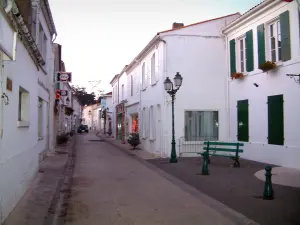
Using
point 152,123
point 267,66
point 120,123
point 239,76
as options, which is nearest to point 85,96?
point 120,123

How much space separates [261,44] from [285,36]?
158 cm

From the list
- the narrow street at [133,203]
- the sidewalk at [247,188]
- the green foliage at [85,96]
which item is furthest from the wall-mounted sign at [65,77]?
the green foliage at [85,96]

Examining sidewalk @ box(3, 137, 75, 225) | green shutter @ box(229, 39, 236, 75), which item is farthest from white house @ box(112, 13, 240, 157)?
sidewalk @ box(3, 137, 75, 225)

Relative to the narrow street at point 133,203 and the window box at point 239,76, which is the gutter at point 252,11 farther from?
the narrow street at point 133,203

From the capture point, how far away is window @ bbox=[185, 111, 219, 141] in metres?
17.0

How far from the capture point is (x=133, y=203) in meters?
7.38

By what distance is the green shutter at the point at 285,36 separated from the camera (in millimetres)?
11859

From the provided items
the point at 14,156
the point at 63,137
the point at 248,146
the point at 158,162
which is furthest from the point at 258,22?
the point at 63,137

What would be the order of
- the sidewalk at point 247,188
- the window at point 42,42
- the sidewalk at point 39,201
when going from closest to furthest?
the sidewalk at point 39,201, the sidewalk at point 247,188, the window at point 42,42

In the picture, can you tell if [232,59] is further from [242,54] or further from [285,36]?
[285,36]

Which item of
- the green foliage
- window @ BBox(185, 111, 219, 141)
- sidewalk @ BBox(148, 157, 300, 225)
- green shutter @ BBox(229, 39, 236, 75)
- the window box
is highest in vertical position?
the green foliage

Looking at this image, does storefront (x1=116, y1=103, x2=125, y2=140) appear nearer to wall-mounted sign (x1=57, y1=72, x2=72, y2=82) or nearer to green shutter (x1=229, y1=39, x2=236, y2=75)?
wall-mounted sign (x1=57, y1=72, x2=72, y2=82)

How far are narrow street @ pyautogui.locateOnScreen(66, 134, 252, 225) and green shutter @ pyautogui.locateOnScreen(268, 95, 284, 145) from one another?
4.64 m

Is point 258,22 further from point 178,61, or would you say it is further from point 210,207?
point 210,207
